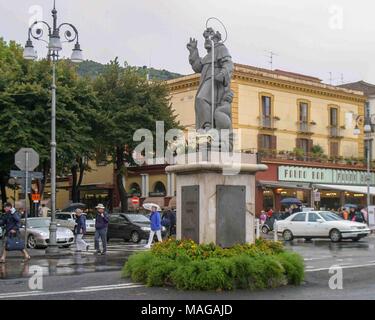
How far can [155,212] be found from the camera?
1006 inches

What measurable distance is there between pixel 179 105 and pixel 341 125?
15.1 meters

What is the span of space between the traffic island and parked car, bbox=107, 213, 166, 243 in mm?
17419

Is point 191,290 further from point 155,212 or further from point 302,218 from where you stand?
point 302,218

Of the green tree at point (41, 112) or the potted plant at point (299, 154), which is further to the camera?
the potted plant at point (299, 154)

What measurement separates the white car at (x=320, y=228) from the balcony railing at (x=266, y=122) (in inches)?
781

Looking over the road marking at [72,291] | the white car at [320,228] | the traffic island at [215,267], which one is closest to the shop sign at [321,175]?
the white car at [320,228]

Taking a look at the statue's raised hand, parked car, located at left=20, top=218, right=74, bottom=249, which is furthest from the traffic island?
parked car, located at left=20, top=218, right=74, bottom=249

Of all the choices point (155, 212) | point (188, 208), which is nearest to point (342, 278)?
point (188, 208)

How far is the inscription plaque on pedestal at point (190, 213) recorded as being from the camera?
1378 cm

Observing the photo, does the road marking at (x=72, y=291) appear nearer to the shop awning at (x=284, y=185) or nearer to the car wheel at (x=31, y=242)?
the car wheel at (x=31, y=242)

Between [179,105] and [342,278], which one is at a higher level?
[179,105]

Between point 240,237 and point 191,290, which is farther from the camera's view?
point 240,237

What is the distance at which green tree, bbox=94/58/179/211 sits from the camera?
4553 centimetres

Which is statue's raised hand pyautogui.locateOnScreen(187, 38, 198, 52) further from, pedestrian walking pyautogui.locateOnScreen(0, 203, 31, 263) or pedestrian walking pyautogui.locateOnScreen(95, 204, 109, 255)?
pedestrian walking pyautogui.locateOnScreen(95, 204, 109, 255)
